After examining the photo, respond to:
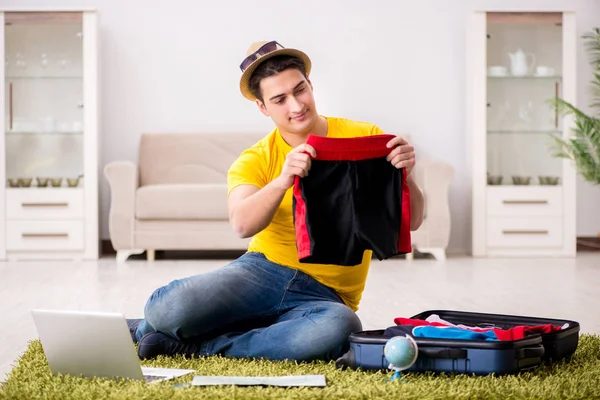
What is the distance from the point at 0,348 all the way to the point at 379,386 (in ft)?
4.20

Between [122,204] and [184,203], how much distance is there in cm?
40

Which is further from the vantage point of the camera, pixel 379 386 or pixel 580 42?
pixel 580 42

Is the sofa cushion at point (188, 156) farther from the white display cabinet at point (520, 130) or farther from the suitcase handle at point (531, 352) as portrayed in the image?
the suitcase handle at point (531, 352)

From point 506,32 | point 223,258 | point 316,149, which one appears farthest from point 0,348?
point 506,32

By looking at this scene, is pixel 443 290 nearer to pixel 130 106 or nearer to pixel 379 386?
pixel 379 386

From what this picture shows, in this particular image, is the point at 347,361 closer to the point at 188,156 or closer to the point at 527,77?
the point at 188,156

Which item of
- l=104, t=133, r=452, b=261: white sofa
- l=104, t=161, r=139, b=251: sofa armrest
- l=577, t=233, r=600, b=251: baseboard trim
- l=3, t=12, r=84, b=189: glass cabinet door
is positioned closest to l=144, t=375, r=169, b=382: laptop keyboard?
l=104, t=133, r=452, b=261: white sofa

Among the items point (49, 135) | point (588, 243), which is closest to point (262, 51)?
point (49, 135)

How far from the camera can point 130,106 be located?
6047 mm

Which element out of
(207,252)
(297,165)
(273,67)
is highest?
(273,67)

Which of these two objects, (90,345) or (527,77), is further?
(527,77)

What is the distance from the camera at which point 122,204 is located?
544cm

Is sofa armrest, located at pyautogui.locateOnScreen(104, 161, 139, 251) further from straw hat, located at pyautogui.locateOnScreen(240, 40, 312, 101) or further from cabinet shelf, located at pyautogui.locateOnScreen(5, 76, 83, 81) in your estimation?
straw hat, located at pyautogui.locateOnScreen(240, 40, 312, 101)

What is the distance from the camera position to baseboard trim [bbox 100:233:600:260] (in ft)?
19.1
